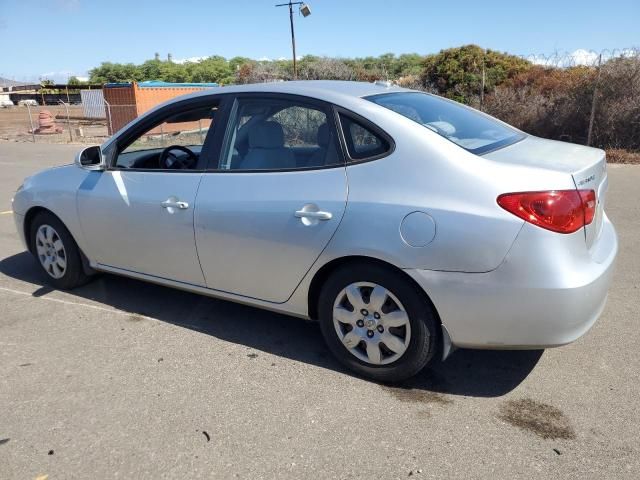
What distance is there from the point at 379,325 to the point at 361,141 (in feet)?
3.45

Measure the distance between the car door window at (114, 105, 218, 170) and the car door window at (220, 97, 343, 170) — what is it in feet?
0.81

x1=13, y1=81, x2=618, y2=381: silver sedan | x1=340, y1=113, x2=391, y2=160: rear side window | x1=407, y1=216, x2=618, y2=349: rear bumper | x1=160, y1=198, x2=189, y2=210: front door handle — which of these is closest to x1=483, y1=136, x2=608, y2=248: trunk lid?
x1=13, y1=81, x2=618, y2=381: silver sedan

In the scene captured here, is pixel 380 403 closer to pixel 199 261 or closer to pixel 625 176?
pixel 199 261

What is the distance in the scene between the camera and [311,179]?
10.6 feet

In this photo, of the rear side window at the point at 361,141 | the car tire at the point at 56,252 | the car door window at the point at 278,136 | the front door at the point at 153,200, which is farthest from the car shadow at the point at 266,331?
the rear side window at the point at 361,141

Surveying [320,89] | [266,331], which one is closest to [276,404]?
[266,331]

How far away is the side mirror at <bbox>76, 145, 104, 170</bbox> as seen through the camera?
13.9ft

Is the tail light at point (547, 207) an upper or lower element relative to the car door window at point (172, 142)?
lower

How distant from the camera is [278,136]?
3.54 m

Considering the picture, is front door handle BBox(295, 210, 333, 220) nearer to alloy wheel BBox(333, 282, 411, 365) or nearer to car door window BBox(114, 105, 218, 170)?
alloy wheel BBox(333, 282, 411, 365)

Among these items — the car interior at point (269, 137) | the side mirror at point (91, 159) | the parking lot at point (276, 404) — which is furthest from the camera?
the side mirror at point (91, 159)

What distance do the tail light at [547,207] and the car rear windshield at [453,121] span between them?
43 centimetres

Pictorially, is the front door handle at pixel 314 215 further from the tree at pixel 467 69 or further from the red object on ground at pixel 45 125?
the red object on ground at pixel 45 125

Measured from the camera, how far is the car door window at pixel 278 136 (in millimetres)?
3291
